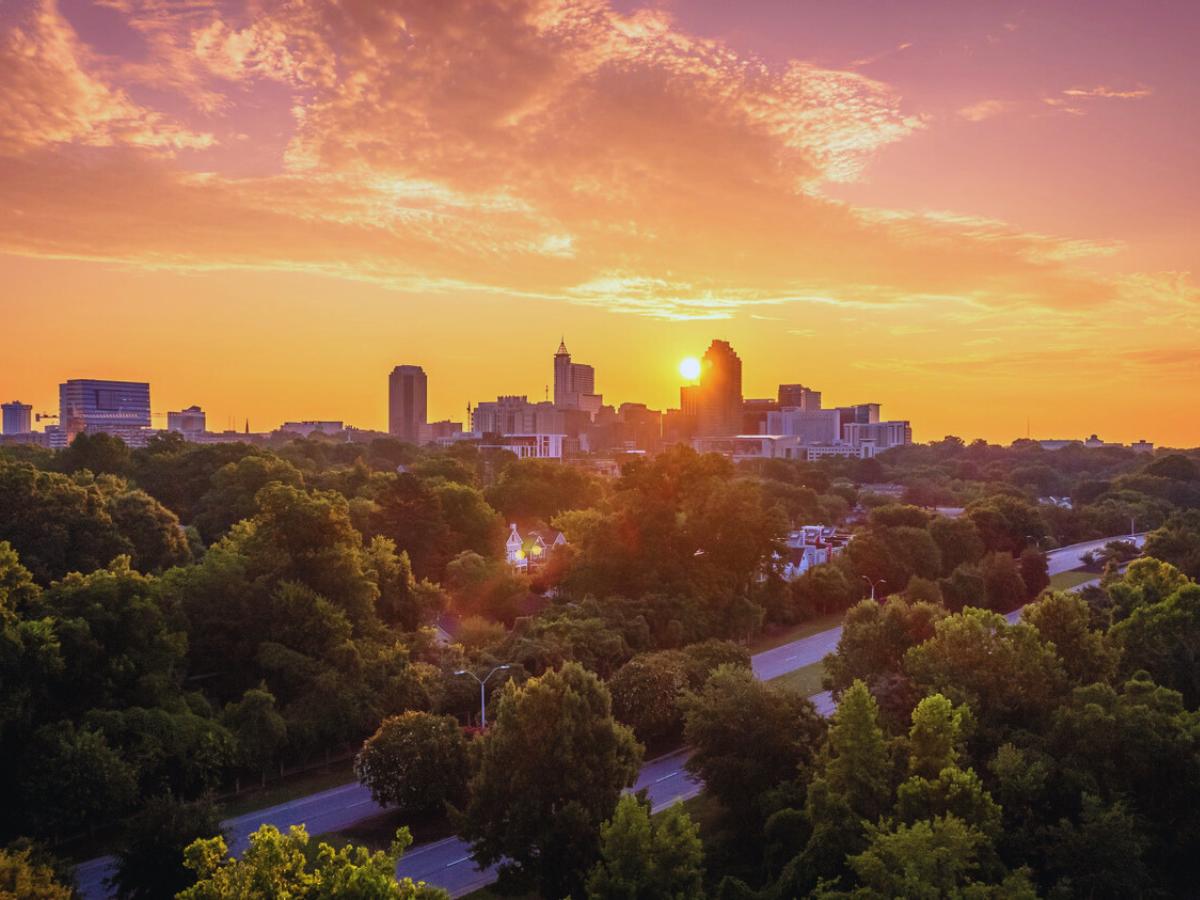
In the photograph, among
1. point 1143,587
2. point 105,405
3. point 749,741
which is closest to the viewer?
point 749,741

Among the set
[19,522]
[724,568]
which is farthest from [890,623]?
[19,522]

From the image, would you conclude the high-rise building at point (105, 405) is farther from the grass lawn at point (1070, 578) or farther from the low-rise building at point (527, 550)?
the grass lawn at point (1070, 578)

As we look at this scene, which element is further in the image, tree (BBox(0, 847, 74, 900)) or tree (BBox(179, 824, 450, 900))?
tree (BBox(0, 847, 74, 900))

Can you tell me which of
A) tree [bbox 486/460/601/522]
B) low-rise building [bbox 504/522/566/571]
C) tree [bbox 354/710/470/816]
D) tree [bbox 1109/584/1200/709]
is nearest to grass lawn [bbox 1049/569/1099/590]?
tree [bbox 1109/584/1200/709]

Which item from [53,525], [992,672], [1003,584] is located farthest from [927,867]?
[1003,584]

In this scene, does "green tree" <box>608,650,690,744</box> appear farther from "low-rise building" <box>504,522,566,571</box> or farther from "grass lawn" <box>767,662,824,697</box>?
"low-rise building" <box>504,522,566,571</box>

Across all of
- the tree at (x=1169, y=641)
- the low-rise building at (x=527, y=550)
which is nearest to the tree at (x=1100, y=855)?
the tree at (x=1169, y=641)

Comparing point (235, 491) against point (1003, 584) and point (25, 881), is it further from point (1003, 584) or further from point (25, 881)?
point (1003, 584)
